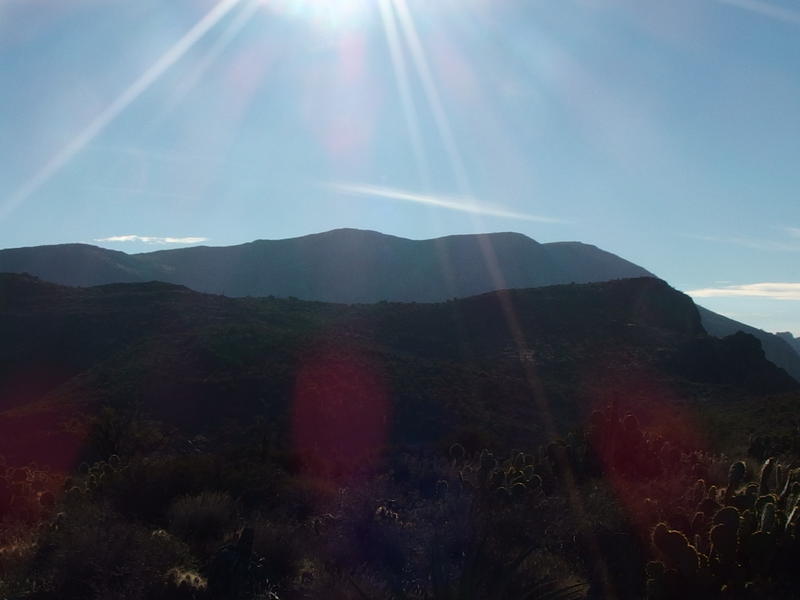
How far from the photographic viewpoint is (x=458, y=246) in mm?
123312

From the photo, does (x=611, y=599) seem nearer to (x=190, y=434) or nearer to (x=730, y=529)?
(x=730, y=529)

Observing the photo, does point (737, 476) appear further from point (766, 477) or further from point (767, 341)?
point (767, 341)

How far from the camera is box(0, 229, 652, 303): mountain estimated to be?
106562 mm

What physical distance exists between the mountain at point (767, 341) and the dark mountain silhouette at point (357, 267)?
9.3 inches

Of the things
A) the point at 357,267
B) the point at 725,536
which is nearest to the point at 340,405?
the point at 725,536

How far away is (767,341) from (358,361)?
86.9 meters

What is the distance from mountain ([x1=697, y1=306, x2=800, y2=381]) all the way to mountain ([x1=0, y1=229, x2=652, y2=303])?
56.7ft

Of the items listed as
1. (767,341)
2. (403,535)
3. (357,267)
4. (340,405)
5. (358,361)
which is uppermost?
(357,267)

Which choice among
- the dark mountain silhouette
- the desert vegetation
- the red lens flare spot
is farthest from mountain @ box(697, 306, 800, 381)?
the desert vegetation

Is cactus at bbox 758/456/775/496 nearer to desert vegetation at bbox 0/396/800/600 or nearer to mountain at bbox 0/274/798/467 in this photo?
desert vegetation at bbox 0/396/800/600

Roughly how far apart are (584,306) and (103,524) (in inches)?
1848

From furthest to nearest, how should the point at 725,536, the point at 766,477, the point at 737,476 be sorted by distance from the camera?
the point at 737,476, the point at 766,477, the point at 725,536

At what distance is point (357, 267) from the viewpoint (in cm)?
11775

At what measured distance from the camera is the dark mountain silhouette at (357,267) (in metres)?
106
